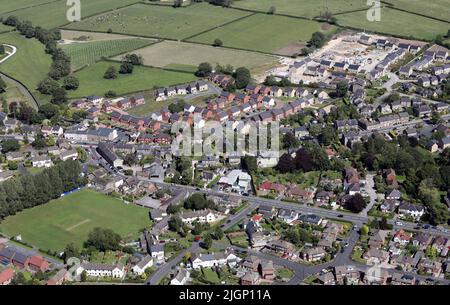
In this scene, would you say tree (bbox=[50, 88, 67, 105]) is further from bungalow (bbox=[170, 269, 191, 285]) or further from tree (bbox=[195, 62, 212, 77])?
bungalow (bbox=[170, 269, 191, 285])

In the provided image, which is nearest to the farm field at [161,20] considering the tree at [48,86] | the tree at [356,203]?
the tree at [48,86]

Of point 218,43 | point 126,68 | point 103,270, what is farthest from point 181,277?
point 218,43

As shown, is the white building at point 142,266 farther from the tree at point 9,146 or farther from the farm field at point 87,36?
the farm field at point 87,36

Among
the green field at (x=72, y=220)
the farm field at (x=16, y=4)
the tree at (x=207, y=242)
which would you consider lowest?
the green field at (x=72, y=220)

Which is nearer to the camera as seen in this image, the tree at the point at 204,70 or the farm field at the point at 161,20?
the tree at the point at 204,70

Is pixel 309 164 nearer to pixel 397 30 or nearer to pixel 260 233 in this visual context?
pixel 260 233

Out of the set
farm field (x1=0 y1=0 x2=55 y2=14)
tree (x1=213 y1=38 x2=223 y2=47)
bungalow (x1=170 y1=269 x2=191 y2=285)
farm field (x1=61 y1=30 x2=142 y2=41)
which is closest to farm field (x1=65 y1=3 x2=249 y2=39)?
farm field (x1=61 y1=30 x2=142 y2=41)
